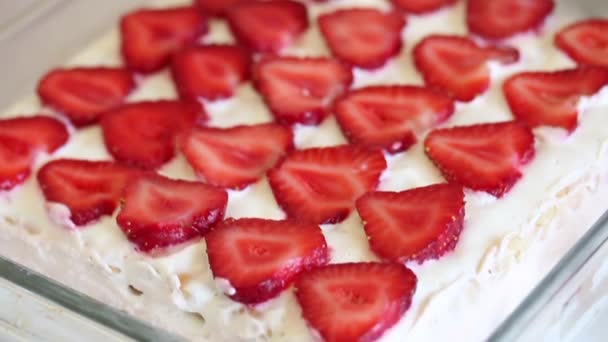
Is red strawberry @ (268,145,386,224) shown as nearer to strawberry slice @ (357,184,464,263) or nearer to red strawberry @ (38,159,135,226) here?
strawberry slice @ (357,184,464,263)

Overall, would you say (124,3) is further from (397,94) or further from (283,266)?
(283,266)

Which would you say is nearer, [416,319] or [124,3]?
[416,319]

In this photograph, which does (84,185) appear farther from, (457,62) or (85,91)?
(457,62)

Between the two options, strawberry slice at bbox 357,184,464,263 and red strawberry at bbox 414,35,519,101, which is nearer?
strawberry slice at bbox 357,184,464,263

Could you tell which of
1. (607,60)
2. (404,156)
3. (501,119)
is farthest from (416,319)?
(607,60)

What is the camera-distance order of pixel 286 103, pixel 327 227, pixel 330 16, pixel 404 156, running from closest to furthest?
pixel 327 227 → pixel 404 156 → pixel 286 103 → pixel 330 16

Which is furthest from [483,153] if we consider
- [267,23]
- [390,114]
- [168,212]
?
[267,23]

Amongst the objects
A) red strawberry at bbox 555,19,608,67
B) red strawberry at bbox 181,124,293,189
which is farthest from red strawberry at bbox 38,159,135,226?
red strawberry at bbox 555,19,608,67
